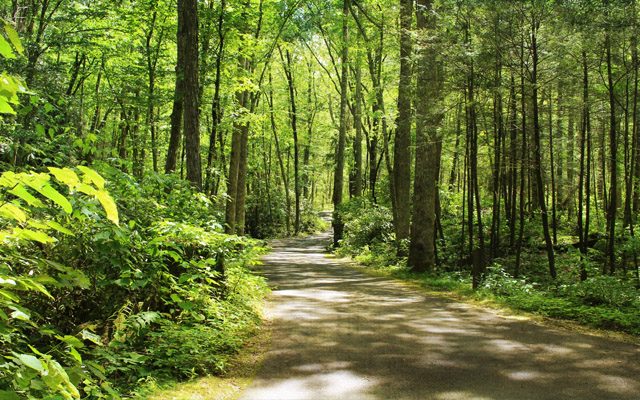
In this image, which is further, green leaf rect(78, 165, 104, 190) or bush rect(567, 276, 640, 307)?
bush rect(567, 276, 640, 307)

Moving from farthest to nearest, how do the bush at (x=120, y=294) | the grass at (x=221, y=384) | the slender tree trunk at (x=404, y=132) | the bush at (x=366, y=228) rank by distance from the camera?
the bush at (x=366, y=228) < the slender tree trunk at (x=404, y=132) < the grass at (x=221, y=384) < the bush at (x=120, y=294)

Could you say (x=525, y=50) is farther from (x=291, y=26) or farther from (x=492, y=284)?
(x=291, y=26)

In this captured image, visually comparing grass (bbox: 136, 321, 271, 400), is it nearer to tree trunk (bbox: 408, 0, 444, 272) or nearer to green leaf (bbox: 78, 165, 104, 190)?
green leaf (bbox: 78, 165, 104, 190)

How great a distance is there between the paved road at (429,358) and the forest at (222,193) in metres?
0.79

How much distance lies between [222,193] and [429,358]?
756 centimetres

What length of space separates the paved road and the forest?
79 cm

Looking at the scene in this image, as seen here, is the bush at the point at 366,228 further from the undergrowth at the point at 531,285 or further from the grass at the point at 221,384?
the grass at the point at 221,384

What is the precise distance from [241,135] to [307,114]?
2246 centimetres

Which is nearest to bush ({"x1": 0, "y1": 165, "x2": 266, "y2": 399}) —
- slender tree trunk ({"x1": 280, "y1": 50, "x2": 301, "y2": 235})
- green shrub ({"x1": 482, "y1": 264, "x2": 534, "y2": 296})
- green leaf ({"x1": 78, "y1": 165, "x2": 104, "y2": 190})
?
green leaf ({"x1": 78, "y1": 165, "x2": 104, "y2": 190})

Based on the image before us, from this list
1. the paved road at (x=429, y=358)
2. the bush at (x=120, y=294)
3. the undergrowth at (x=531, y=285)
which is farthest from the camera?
the undergrowth at (x=531, y=285)

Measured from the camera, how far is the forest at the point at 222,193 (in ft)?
12.1

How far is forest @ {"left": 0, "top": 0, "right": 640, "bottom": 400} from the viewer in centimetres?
370

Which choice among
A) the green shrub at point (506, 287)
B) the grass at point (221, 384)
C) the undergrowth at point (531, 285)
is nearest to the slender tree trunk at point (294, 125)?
the undergrowth at point (531, 285)

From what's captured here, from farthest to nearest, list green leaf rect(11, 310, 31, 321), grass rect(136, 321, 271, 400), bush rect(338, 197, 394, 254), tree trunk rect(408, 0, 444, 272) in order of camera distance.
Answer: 1. bush rect(338, 197, 394, 254)
2. tree trunk rect(408, 0, 444, 272)
3. grass rect(136, 321, 271, 400)
4. green leaf rect(11, 310, 31, 321)
